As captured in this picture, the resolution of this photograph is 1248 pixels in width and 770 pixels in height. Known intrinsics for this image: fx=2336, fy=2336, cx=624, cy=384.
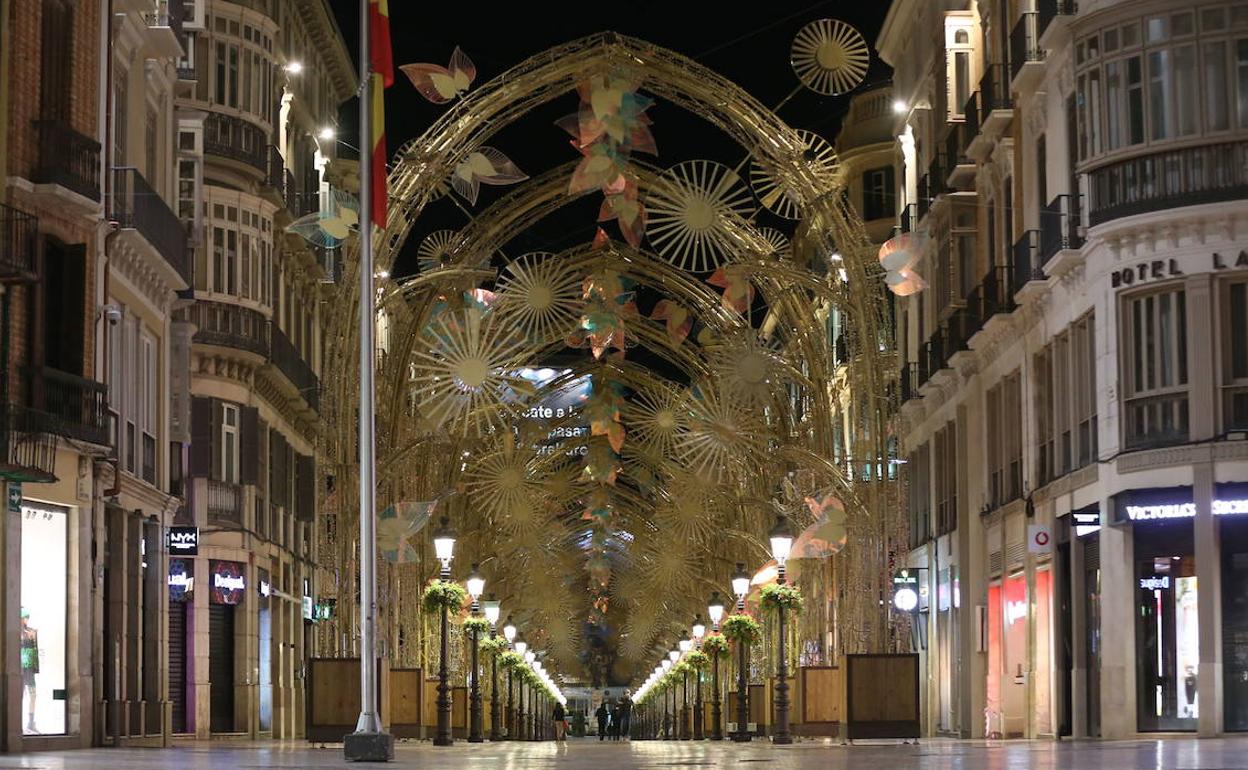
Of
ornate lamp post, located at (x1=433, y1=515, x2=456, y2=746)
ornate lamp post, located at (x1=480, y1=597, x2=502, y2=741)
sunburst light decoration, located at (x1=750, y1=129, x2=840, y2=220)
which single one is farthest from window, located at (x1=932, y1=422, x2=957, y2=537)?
ornate lamp post, located at (x1=480, y1=597, x2=502, y2=741)

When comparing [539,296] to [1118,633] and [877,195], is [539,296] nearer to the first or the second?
[1118,633]

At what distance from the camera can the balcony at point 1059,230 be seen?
4206cm

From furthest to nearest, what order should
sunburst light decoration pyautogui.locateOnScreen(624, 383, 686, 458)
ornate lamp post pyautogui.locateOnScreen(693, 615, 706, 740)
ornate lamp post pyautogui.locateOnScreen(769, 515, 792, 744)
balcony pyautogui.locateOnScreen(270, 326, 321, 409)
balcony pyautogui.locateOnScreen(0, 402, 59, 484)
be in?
ornate lamp post pyautogui.locateOnScreen(693, 615, 706, 740), sunburst light decoration pyautogui.locateOnScreen(624, 383, 686, 458), balcony pyautogui.locateOnScreen(270, 326, 321, 409), ornate lamp post pyautogui.locateOnScreen(769, 515, 792, 744), balcony pyautogui.locateOnScreen(0, 402, 59, 484)

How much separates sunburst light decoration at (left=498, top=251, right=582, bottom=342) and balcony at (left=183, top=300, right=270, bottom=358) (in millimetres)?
6218

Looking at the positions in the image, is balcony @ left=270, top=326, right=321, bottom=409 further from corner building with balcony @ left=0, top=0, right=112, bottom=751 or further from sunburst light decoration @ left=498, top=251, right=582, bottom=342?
corner building with balcony @ left=0, top=0, right=112, bottom=751

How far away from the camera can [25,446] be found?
30.2 metres

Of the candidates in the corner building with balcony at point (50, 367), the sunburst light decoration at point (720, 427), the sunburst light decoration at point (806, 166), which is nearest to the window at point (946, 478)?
the sunburst light decoration at point (720, 427)

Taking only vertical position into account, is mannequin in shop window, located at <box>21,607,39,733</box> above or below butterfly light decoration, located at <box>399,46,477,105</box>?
below

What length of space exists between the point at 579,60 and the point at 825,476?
33.8 ft

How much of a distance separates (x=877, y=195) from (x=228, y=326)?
28.2 m

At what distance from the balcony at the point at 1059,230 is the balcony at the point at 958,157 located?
28.4 ft

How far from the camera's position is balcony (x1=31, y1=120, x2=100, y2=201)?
31516 millimetres

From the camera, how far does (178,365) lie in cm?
4431

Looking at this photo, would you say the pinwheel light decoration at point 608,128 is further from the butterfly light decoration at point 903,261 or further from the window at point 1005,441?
→ the window at point 1005,441
